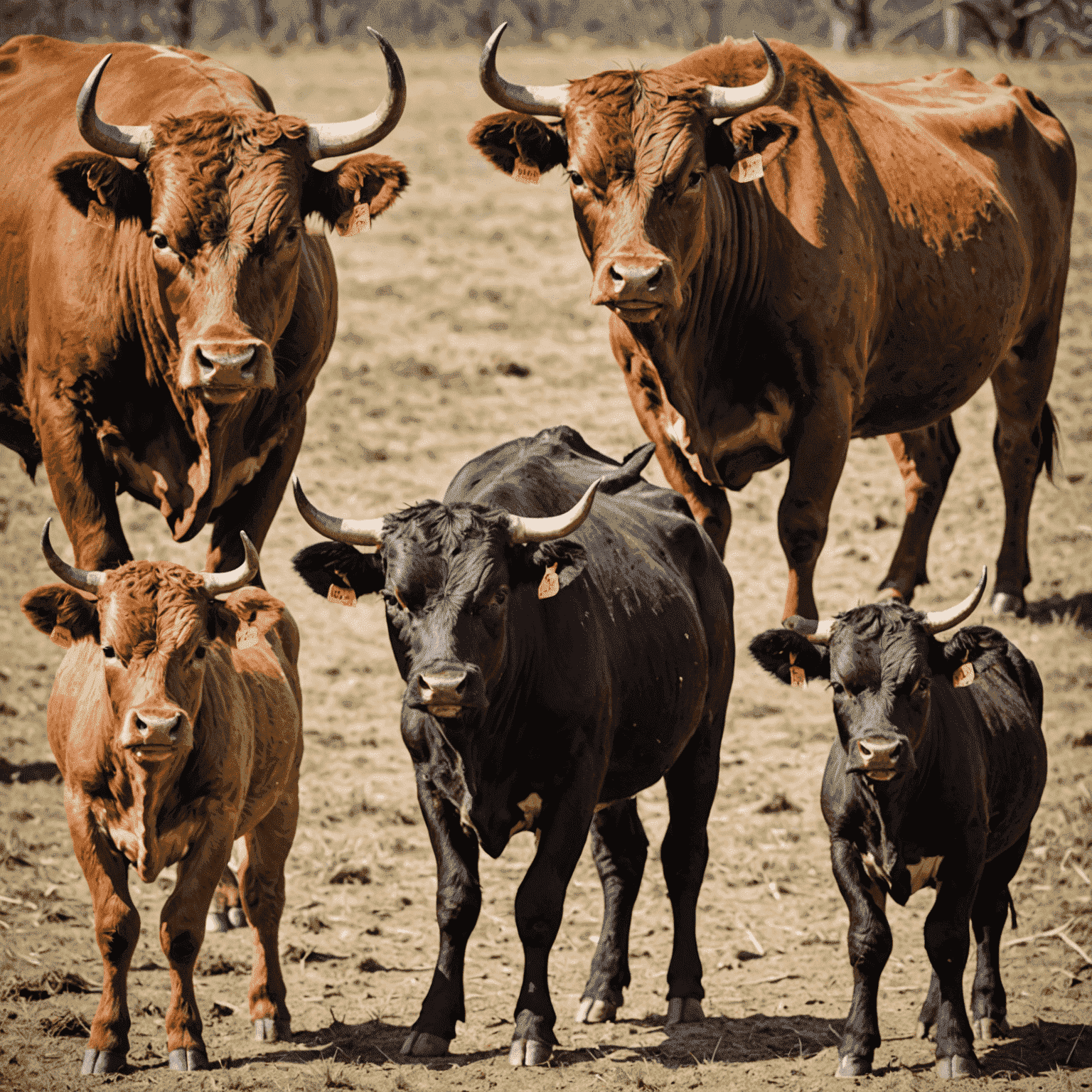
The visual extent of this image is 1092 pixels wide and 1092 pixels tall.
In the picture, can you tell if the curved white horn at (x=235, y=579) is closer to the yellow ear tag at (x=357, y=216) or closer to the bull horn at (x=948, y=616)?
the yellow ear tag at (x=357, y=216)

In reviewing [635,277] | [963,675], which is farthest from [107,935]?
[635,277]

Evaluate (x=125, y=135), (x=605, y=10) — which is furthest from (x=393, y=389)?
(x=605, y=10)

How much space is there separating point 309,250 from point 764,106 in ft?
7.14

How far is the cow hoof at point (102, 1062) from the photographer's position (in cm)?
542

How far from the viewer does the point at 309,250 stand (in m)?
7.69

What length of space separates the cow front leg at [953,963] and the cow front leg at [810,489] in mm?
2188

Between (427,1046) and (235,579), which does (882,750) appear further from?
(235,579)

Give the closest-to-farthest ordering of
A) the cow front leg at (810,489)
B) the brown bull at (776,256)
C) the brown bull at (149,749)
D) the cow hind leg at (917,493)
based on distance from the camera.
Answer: the brown bull at (149,749)
the brown bull at (776,256)
the cow front leg at (810,489)
the cow hind leg at (917,493)

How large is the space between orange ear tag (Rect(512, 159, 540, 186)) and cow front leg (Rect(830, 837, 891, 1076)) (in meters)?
3.41

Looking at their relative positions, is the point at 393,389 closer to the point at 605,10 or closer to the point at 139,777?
the point at 139,777

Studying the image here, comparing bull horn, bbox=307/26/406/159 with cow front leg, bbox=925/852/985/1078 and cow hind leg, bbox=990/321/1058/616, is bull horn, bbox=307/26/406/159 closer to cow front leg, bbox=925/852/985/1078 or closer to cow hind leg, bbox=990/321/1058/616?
cow front leg, bbox=925/852/985/1078

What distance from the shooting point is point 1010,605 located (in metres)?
10.5

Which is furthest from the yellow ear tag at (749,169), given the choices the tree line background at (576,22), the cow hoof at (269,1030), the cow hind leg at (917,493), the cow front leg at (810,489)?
the tree line background at (576,22)

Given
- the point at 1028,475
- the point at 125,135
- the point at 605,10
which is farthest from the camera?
the point at 605,10
